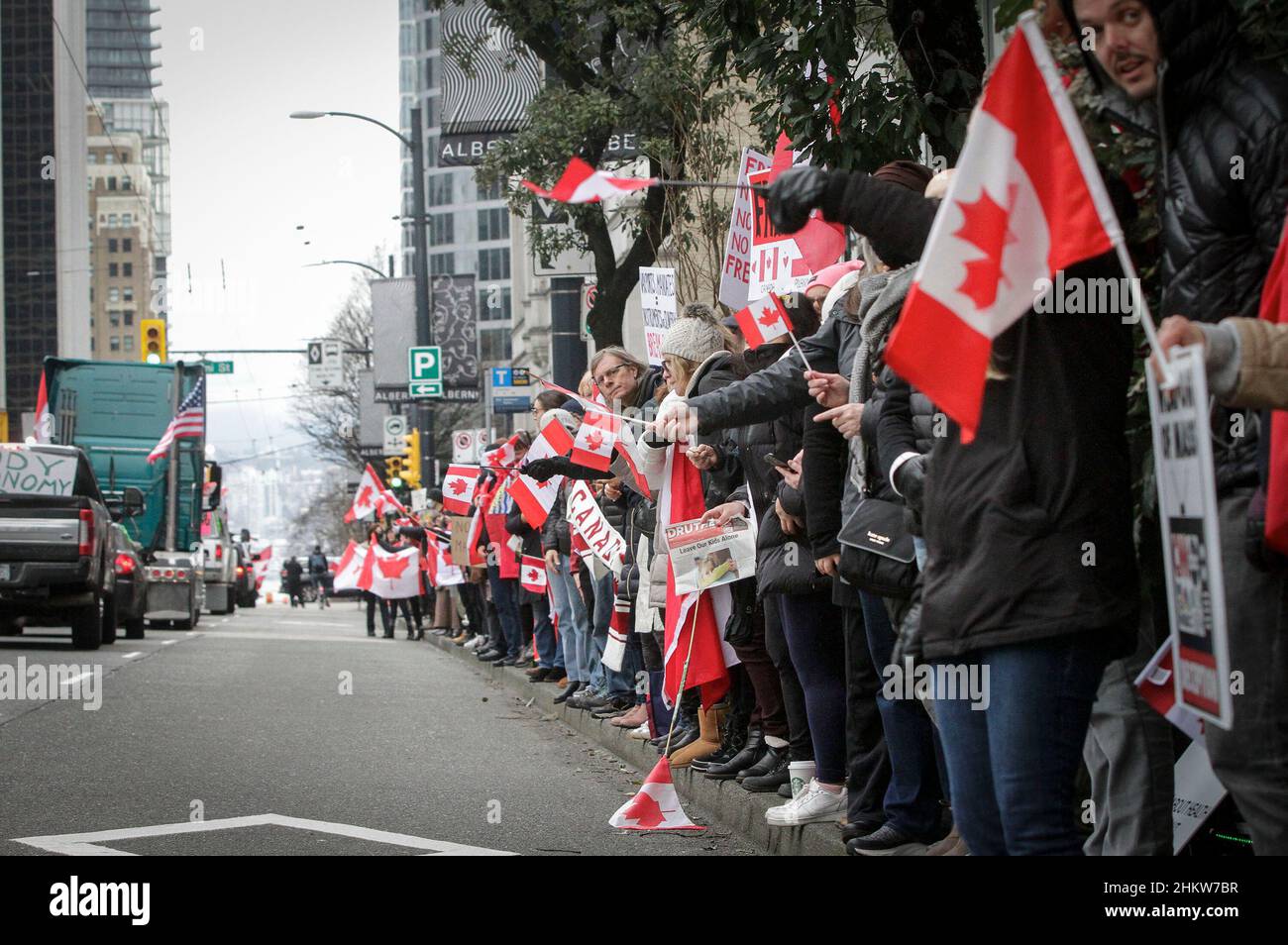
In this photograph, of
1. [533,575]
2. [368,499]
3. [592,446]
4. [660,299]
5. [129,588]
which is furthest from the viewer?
[368,499]

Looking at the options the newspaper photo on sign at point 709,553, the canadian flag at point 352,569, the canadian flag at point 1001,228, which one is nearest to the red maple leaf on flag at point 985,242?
the canadian flag at point 1001,228

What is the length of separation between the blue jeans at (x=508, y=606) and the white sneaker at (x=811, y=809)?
1058cm

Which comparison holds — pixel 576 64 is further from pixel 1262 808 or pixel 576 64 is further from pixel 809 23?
pixel 1262 808

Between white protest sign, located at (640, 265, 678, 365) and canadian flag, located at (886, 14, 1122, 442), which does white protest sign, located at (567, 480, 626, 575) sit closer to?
white protest sign, located at (640, 265, 678, 365)

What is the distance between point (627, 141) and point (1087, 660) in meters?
15.8

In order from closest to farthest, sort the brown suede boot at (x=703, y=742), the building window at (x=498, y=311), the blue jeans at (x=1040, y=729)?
the blue jeans at (x=1040, y=729) < the brown suede boot at (x=703, y=742) < the building window at (x=498, y=311)

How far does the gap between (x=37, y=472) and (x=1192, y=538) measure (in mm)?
18369

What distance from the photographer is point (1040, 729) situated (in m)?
3.69

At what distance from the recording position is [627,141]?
19031 millimetres

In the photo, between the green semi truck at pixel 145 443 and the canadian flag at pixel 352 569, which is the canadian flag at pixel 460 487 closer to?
the canadian flag at pixel 352 569

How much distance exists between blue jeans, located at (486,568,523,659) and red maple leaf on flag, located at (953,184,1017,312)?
14.1m

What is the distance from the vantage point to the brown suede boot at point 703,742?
360 inches

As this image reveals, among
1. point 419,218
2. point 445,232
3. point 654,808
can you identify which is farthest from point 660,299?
point 445,232

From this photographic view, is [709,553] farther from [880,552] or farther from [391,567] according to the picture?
[391,567]
